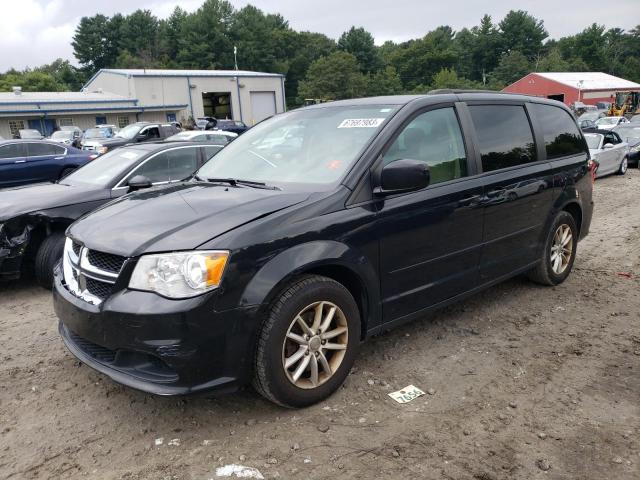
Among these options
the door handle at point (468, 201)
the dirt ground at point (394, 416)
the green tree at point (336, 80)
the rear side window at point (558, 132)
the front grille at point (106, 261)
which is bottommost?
the dirt ground at point (394, 416)

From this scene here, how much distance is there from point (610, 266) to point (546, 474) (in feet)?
14.0

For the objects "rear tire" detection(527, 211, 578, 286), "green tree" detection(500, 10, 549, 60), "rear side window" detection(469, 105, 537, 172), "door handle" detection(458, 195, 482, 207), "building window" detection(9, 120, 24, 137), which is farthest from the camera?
"green tree" detection(500, 10, 549, 60)

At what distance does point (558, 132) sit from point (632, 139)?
14.4 meters

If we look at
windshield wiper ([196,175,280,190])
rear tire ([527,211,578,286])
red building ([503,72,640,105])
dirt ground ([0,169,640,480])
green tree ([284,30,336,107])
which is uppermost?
green tree ([284,30,336,107])

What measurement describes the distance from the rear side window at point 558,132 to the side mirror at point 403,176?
2222mm

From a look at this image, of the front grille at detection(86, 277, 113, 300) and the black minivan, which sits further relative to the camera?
the front grille at detection(86, 277, 113, 300)

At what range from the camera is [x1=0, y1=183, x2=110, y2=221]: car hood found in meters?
5.41

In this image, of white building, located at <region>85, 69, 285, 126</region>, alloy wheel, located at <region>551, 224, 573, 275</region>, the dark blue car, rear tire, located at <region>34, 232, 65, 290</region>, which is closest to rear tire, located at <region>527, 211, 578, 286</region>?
alloy wheel, located at <region>551, 224, 573, 275</region>

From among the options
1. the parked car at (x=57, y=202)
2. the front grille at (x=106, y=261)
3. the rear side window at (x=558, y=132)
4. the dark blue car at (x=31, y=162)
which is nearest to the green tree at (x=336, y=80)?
the dark blue car at (x=31, y=162)

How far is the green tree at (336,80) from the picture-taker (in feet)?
231

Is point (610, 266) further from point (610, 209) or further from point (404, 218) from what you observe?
point (610, 209)

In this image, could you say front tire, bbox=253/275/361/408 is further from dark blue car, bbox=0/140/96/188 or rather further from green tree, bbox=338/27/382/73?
green tree, bbox=338/27/382/73

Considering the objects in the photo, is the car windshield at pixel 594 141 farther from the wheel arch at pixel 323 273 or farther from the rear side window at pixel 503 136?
the wheel arch at pixel 323 273

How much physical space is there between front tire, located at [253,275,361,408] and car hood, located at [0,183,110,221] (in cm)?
366
